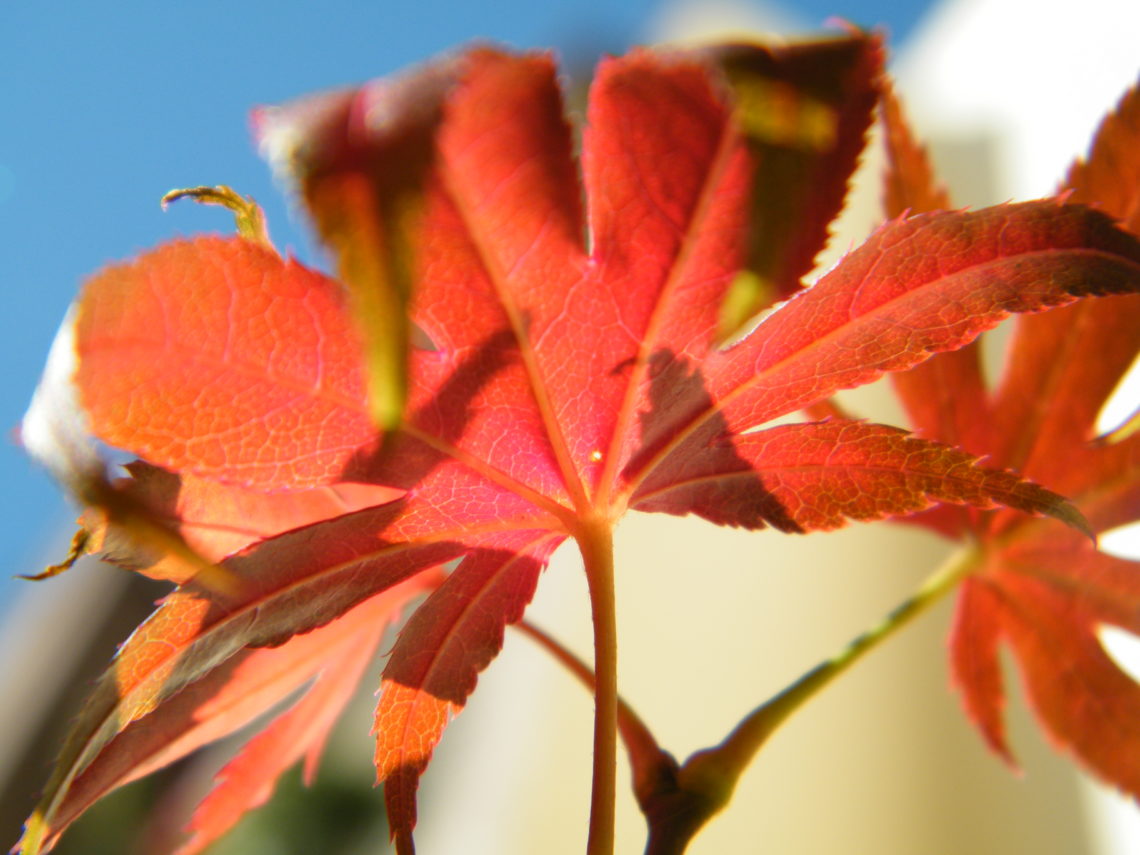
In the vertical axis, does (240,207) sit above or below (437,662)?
above

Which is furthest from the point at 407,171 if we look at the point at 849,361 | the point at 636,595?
the point at 636,595

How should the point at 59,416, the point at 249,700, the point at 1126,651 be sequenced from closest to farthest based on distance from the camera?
1. the point at 59,416
2. the point at 249,700
3. the point at 1126,651

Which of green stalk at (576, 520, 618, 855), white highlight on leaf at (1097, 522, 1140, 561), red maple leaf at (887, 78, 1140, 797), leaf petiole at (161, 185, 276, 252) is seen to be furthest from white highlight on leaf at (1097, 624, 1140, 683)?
leaf petiole at (161, 185, 276, 252)

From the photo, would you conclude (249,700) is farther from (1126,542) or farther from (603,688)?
(1126,542)

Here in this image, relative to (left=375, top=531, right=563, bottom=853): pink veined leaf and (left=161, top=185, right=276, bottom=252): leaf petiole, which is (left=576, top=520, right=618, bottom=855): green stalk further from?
(left=161, top=185, right=276, bottom=252): leaf petiole

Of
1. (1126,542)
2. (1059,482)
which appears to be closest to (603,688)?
(1059,482)

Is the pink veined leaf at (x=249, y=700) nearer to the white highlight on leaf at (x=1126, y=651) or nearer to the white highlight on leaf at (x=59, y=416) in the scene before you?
the white highlight on leaf at (x=59, y=416)
